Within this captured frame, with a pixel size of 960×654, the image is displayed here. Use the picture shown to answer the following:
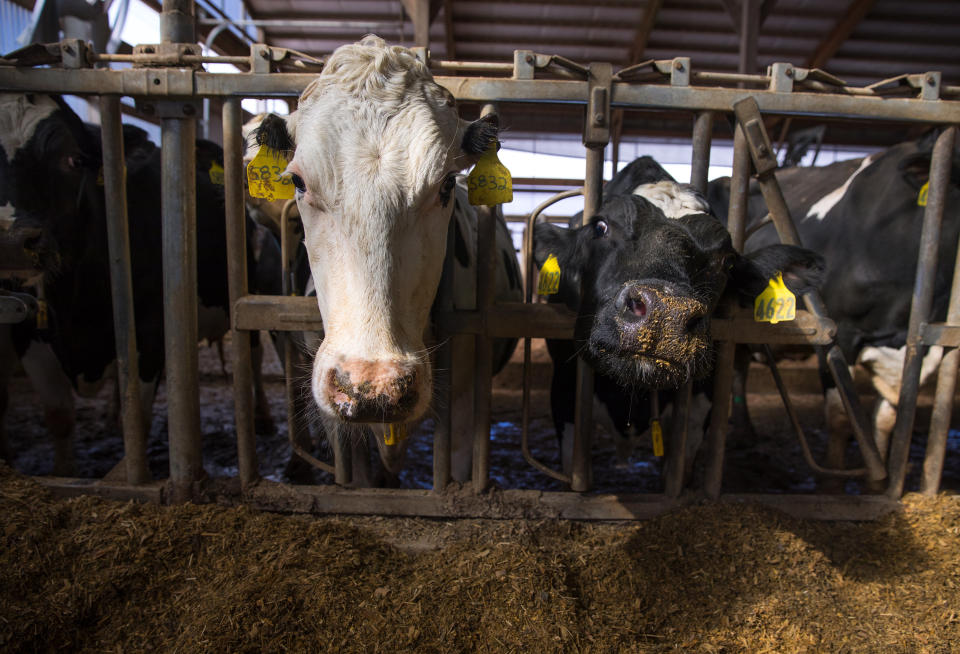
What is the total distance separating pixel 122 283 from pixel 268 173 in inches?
35.3

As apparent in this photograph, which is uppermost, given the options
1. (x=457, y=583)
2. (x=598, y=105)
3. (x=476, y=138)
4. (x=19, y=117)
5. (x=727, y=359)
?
(x=19, y=117)

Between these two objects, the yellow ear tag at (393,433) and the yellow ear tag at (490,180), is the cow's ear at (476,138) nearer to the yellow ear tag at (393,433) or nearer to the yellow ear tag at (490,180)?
the yellow ear tag at (490,180)

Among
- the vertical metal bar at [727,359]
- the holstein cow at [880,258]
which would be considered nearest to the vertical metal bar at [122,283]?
the vertical metal bar at [727,359]

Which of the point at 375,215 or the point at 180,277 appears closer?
the point at 375,215

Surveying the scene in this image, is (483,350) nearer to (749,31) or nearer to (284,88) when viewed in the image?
(284,88)

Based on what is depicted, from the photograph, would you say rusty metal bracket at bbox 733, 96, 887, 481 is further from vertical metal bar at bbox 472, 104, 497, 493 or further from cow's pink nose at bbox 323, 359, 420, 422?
cow's pink nose at bbox 323, 359, 420, 422

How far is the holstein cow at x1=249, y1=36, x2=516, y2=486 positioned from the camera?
1564 millimetres

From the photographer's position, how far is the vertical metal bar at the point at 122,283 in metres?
2.31

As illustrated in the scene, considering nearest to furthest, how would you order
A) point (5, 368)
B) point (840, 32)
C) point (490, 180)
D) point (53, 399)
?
point (490, 180) → point (53, 399) → point (5, 368) → point (840, 32)

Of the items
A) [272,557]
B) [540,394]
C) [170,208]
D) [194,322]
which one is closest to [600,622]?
[272,557]

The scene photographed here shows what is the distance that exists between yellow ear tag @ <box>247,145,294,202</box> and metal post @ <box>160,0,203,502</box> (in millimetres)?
436

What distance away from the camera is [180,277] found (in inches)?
93.9

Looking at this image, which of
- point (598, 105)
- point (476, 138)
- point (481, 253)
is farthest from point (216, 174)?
point (598, 105)

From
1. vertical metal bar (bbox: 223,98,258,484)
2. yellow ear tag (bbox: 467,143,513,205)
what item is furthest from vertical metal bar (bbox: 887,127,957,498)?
vertical metal bar (bbox: 223,98,258,484)
